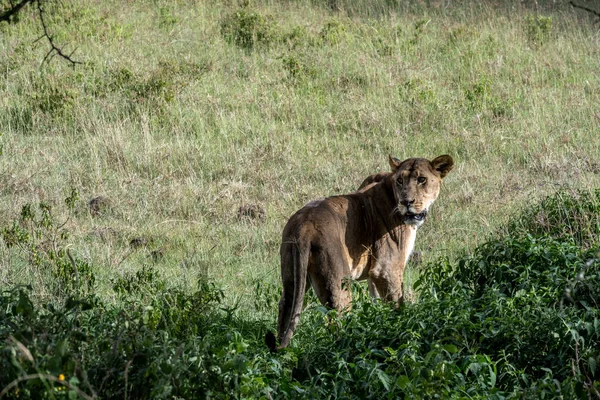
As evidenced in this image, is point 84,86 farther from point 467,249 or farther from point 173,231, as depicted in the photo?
point 467,249

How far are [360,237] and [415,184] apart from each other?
0.51 metres

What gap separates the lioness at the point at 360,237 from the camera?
570 centimetres

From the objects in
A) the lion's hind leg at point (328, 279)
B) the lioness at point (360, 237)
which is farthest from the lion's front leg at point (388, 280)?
the lion's hind leg at point (328, 279)

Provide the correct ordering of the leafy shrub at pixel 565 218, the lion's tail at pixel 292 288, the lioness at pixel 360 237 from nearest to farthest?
the lion's tail at pixel 292 288 → the lioness at pixel 360 237 → the leafy shrub at pixel 565 218

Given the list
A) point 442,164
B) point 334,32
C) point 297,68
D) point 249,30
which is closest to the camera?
point 442,164

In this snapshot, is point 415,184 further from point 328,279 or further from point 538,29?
point 538,29

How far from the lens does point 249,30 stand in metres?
13.6

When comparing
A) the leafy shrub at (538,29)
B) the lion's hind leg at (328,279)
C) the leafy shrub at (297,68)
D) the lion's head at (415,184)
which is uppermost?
the leafy shrub at (538,29)

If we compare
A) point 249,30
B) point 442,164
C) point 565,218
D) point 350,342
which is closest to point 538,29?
point 249,30

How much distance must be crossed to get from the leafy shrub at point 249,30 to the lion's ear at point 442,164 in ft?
23.1

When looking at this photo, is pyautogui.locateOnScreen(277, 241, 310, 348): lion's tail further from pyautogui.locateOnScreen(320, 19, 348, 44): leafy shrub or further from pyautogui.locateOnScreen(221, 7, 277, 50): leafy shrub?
pyautogui.locateOnScreen(320, 19, 348, 44): leafy shrub

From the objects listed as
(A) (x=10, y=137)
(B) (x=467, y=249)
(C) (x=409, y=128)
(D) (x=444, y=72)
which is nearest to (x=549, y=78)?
(D) (x=444, y=72)

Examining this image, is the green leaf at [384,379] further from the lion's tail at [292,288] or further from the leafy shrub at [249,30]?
the leafy shrub at [249,30]

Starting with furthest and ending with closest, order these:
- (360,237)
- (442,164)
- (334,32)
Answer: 1. (334,32)
2. (442,164)
3. (360,237)
